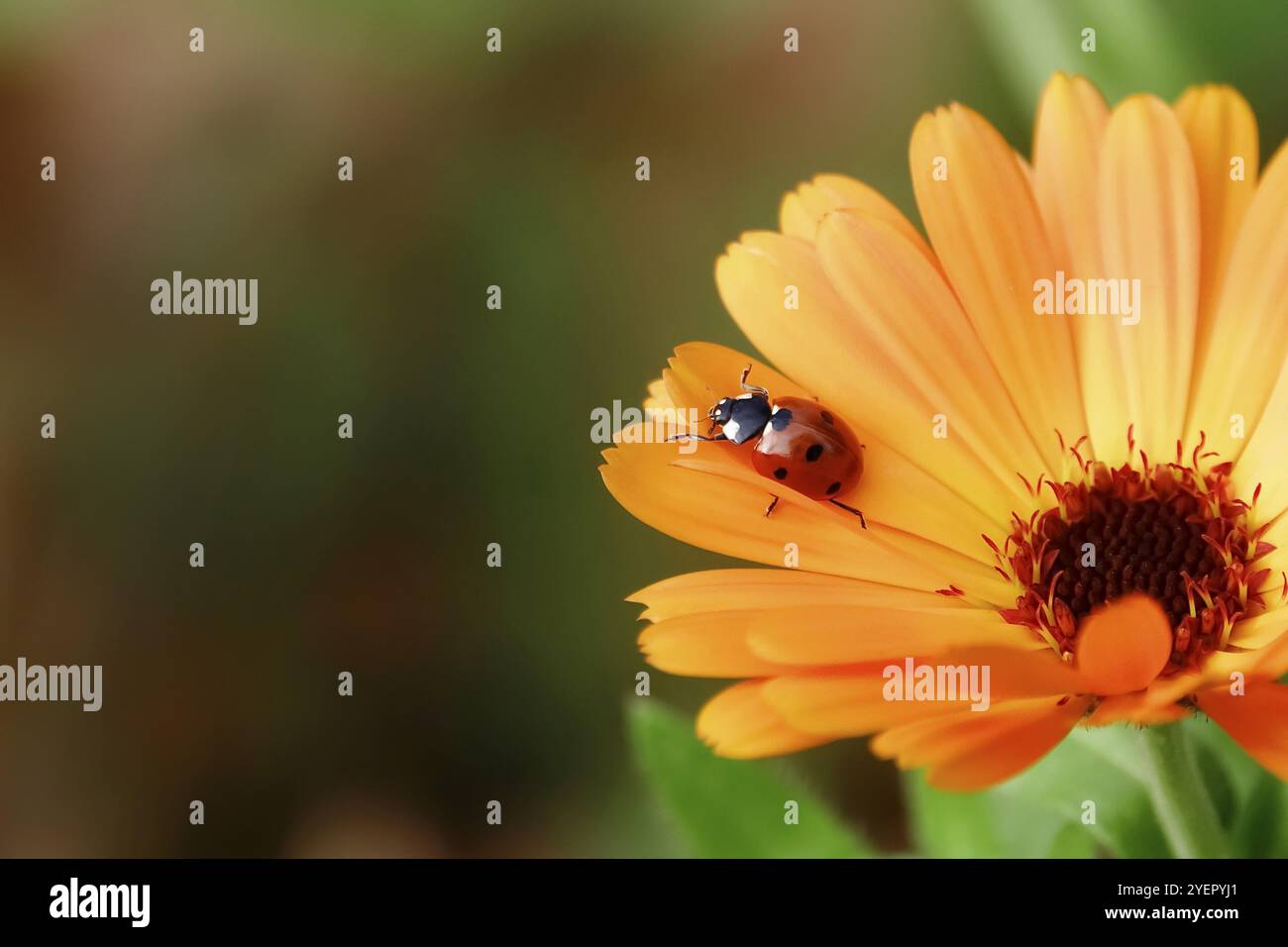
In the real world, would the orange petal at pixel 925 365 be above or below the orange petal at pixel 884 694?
above

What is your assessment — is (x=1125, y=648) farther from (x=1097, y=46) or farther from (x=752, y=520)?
(x=1097, y=46)

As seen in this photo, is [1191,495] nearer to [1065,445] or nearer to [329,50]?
[1065,445]

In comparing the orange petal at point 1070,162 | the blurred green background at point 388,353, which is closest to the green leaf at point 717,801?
the blurred green background at point 388,353

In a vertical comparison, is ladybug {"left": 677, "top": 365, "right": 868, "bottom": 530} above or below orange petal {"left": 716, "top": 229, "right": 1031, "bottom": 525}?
below

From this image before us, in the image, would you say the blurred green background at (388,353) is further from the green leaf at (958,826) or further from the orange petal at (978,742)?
the orange petal at (978,742)

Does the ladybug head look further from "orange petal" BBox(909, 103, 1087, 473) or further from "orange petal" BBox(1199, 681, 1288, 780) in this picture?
"orange petal" BBox(1199, 681, 1288, 780)

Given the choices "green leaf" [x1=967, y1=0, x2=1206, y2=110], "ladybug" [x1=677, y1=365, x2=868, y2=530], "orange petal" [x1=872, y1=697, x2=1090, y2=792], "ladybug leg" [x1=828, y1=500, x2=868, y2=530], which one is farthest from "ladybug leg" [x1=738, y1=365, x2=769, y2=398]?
"green leaf" [x1=967, y1=0, x2=1206, y2=110]
